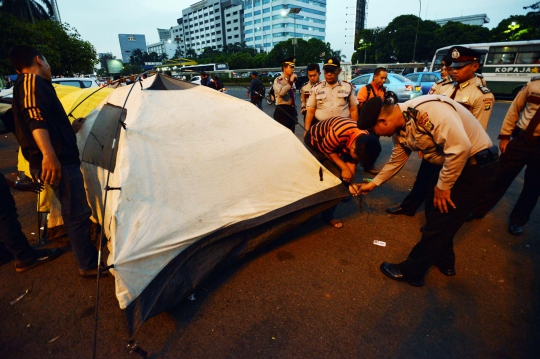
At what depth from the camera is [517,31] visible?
29062 millimetres

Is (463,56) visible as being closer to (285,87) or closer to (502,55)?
(285,87)

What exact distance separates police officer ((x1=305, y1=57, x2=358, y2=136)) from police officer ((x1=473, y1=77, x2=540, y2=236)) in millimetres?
1754

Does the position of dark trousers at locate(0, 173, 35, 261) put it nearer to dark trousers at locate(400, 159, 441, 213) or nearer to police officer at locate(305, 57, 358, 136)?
police officer at locate(305, 57, 358, 136)

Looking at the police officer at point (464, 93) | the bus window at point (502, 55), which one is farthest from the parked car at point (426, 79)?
the police officer at point (464, 93)

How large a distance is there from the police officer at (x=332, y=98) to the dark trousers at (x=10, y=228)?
11.5 ft

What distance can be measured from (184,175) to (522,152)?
10.4ft

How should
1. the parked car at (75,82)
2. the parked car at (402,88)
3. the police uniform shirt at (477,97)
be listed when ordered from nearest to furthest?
the police uniform shirt at (477,97) → the parked car at (75,82) → the parked car at (402,88)

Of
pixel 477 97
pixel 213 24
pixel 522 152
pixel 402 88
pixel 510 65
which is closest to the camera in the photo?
pixel 522 152

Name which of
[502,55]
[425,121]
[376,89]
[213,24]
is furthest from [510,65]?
[213,24]

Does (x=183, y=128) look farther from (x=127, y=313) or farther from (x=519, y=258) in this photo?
(x=519, y=258)

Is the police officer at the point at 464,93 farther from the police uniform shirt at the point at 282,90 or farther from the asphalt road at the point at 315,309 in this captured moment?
the police uniform shirt at the point at 282,90

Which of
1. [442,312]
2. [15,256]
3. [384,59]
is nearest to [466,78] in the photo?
[442,312]

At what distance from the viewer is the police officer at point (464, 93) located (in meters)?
2.90

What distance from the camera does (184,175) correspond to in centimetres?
212
